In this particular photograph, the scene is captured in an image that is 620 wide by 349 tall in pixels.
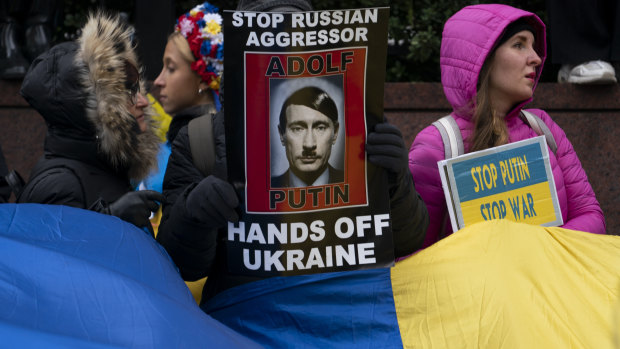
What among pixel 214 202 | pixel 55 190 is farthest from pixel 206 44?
pixel 214 202

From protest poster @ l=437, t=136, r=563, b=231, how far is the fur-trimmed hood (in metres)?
1.12

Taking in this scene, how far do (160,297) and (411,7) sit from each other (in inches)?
173

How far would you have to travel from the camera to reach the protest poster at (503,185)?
300cm

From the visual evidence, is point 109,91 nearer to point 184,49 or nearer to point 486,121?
point 486,121

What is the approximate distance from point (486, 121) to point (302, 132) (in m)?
1.25

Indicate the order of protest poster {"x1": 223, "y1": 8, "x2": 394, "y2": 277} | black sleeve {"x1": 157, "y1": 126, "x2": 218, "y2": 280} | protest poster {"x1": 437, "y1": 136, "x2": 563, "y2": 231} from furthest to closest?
protest poster {"x1": 437, "y1": 136, "x2": 563, "y2": 231} → black sleeve {"x1": 157, "y1": 126, "x2": 218, "y2": 280} → protest poster {"x1": 223, "y1": 8, "x2": 394, "y2": 277}

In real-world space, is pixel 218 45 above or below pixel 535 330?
above

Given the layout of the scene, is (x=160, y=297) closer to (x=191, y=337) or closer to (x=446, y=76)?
(x=191, y=337)

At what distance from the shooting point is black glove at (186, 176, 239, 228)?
228 centimetres

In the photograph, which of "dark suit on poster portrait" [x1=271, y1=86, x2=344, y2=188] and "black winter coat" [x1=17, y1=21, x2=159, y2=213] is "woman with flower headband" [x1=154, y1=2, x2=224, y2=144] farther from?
"dark suit on poster portrait" [x1=271, y1=86, x2=344, y2=188]

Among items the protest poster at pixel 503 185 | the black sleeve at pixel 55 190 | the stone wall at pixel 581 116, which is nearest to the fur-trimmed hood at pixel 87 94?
the black sleeve at pixel 55 190

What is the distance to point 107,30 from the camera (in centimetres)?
315

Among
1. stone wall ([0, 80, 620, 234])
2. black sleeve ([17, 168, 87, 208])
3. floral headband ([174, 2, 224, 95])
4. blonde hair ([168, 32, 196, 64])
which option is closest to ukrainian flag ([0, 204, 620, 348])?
black sleeve ([17, 168, 87, 208])

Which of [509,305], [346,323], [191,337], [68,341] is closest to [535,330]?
[509,305]
